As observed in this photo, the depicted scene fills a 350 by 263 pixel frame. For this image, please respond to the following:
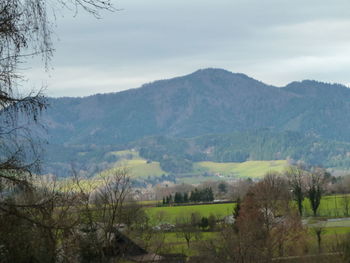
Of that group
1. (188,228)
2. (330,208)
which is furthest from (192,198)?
(188,228)

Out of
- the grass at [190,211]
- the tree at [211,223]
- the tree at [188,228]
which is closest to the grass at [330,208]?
the grass at [190,211]

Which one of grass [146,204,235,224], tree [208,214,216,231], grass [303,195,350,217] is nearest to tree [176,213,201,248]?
tree [208,214,216,231]

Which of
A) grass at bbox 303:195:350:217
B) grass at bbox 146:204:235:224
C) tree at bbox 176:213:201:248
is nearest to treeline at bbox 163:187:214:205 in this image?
grass at bbox 146:204:235:224

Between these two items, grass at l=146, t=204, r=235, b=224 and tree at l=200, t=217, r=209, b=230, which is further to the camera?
grass at l=146, t=204, r=235, b=224

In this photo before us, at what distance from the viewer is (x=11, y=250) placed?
8742 millimetres

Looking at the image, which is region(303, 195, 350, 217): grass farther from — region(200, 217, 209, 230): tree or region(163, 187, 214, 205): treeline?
region(163, 187, 214, 205): treeline

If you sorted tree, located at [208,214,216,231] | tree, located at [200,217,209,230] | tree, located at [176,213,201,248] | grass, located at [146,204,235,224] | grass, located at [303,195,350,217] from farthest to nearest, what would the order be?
grass, located at [146,204,235,224] < grass, located at [303,195,350,217] < tree, located at [200,217,209,230] < tree, located at [208,214,216,231] < tree, located at [176,213,201,248]

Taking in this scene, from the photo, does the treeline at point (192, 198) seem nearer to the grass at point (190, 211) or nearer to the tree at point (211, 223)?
the grass at point (190, 211)

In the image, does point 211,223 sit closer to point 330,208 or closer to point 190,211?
point 190,211

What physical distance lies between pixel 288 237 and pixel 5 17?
66.0 metres

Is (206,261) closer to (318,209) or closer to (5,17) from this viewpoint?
(5,17)

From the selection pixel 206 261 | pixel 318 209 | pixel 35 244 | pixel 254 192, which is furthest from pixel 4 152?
pixel 318 209

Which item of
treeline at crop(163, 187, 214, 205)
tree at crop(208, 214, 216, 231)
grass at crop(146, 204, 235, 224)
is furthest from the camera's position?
treeline at crop(163, 187, 214, 205)

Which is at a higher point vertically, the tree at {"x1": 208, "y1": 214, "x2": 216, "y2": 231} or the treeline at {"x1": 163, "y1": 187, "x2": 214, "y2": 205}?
the treeline at {"x1": 163, "y1": 187, "x2": 214, "y2": 205}
